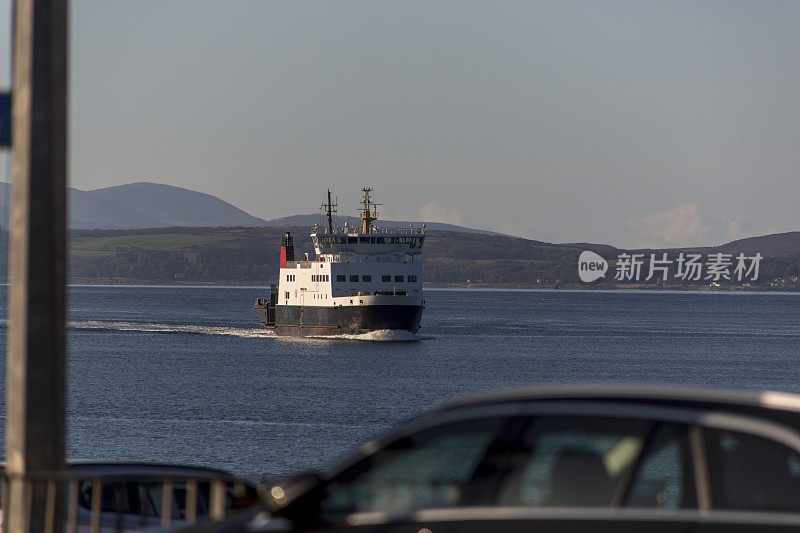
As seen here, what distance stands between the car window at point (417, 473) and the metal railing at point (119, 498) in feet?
2.41

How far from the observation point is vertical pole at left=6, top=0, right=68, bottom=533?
5.44 m

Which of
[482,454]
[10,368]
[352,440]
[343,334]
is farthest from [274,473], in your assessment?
[343,334]

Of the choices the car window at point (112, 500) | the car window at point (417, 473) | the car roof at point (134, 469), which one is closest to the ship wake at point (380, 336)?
the car window at point (112, 500)

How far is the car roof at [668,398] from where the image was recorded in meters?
3.50

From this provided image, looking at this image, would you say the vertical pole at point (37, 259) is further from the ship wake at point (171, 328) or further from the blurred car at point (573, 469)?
the ship wake at point (171, 328)

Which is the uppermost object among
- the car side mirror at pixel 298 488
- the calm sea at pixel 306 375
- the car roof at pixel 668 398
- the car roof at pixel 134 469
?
the car roof at pixel 668 398

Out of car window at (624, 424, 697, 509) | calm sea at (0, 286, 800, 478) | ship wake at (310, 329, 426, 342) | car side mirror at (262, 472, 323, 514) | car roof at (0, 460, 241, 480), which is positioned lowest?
calm sea at (0, 286, 800, 478)

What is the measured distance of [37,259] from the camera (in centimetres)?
548

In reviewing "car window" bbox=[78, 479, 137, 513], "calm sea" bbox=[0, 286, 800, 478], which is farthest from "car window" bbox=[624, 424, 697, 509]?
"calm sea" bbox=[0, 286, 800, 478]

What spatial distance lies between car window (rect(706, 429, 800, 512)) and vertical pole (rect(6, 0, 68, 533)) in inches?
141

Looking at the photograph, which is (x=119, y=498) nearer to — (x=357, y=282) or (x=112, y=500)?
(x=112, y=500)

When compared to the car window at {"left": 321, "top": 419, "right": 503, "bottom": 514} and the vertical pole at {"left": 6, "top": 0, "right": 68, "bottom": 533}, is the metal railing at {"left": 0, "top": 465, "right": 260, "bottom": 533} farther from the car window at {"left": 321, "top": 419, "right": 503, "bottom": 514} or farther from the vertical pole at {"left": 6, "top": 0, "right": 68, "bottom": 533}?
the car window at {"left": 321, "top": 419, "right": 503, "bottom": 514}

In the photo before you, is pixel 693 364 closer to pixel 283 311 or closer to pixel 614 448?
pixel 283 311

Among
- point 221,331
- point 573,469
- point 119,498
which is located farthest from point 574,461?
point 221,331
